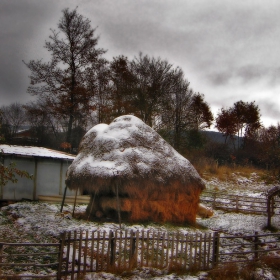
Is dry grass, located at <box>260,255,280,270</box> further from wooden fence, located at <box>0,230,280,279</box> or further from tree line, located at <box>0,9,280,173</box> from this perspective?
tree line, located at <box>0,9,280,173</box>

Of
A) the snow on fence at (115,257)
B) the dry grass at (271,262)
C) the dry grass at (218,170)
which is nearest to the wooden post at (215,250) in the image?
the snow on fence at (115,257)

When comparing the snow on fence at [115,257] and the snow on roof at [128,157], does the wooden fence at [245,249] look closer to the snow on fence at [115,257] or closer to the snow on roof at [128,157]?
the snow on fence at [115,257]

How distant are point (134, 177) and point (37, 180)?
27.7ft

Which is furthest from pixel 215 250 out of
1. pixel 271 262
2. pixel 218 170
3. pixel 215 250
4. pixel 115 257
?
pixel 218 170

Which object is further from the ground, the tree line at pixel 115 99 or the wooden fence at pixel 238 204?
the tree line at pixel 115 99

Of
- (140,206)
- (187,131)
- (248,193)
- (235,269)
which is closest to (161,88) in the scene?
(187,131)

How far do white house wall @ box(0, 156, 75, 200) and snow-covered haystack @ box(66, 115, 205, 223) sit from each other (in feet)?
17.2

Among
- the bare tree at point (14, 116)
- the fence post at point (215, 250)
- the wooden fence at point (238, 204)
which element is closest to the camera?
the fence post at point (215, 250)

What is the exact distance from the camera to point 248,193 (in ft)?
91.6


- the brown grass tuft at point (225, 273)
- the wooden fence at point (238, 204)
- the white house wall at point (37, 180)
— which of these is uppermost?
the white house wall at point (37, 180)

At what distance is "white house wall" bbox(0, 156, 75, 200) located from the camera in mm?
20406

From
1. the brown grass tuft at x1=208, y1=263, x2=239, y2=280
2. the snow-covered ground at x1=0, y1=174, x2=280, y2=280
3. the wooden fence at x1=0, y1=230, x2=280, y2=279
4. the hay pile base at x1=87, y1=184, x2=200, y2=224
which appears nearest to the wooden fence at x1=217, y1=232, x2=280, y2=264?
the brown grass tuft at x1=208, y1=263, x2=239, y2=280

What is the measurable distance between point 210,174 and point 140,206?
58.1 ft

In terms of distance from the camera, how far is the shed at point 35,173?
20375 mm
